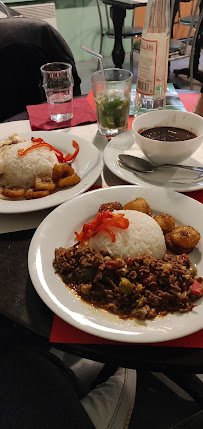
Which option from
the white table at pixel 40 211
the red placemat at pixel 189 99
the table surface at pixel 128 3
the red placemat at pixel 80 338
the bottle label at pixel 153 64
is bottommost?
the red placemat at pixel 80 338

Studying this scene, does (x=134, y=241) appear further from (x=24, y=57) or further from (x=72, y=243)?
(x=24, y=57)

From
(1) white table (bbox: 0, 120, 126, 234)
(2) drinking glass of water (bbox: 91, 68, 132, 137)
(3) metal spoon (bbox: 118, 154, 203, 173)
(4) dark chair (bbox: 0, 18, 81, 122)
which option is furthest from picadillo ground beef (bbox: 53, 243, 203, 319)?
(4) dark chair (bbox: 0, 18, 81, 122)

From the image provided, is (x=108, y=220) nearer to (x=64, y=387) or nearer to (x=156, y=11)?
(x=64, y=387)

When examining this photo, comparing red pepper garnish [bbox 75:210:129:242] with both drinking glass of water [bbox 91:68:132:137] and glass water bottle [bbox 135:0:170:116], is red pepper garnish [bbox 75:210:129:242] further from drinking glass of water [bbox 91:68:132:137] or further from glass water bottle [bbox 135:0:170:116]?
glass water bottle [bbox 135:0:170:116]

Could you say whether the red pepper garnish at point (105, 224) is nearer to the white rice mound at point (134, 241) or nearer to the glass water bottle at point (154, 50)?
the white rice mound at point (134, 241)

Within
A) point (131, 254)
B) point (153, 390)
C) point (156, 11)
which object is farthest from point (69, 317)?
point (156, 11)

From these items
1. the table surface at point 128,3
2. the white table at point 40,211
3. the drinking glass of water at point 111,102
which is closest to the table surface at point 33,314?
the white table at point 40,211
